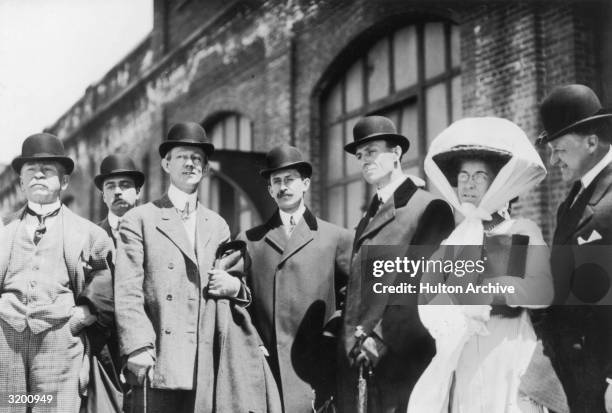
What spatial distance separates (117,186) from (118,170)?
0.49 ft

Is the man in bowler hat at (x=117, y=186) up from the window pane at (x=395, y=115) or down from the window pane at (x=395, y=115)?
down

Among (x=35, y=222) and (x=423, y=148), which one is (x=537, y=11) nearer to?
(x=423, y=148)

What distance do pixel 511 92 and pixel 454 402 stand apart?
11.0ft

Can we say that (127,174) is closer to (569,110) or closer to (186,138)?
(186,138)

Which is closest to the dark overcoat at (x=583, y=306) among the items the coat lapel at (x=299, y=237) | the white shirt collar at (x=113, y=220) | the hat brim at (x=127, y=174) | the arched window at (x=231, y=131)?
the coat lapel at (x=299, y=237)

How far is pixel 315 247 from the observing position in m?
3.68

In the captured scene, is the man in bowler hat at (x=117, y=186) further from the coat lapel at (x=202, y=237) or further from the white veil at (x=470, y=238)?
the white veil at (x=470, y=238)

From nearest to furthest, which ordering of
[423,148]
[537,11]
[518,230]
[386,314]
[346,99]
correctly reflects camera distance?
[518,230] → [386,314] → [537,11] → [423,148] → [346,99]

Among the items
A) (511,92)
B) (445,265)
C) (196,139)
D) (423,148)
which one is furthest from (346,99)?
(445,265)

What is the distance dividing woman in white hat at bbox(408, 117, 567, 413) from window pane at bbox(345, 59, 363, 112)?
478 centimetres

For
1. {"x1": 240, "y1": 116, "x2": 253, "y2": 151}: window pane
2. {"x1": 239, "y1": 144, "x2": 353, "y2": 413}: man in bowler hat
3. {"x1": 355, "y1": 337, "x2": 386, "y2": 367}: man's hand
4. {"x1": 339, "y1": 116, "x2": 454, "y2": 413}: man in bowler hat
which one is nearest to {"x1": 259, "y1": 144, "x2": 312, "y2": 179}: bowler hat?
{"x1": 239, "y1": 144, "x2": 353, "y2": 413}: man in bowler hat

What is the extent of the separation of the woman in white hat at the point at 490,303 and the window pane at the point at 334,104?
5101mm

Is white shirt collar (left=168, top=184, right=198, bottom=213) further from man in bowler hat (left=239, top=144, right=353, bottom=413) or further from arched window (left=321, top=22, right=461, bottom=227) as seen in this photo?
arched window (left=321, top=22, right=461, bottom=227)

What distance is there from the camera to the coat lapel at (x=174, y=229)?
3.53 metres
